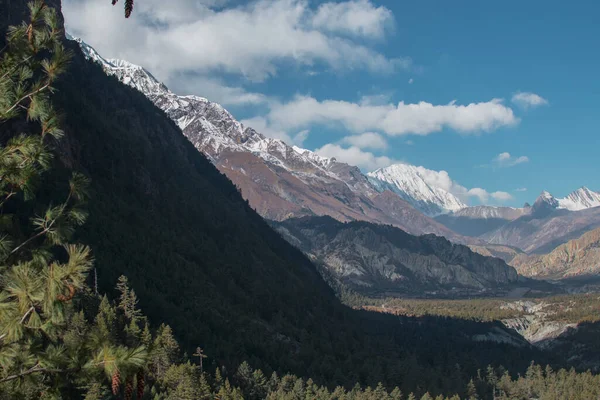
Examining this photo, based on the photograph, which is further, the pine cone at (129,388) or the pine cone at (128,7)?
the pine cone at (129,388)

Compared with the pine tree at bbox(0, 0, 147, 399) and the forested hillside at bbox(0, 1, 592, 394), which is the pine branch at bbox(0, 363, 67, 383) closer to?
the pine tree at bbox(0, 0, 147, 399)

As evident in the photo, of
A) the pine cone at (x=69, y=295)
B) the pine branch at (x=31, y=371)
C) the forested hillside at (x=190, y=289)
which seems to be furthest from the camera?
the forested hillside at (x=190, y=289)

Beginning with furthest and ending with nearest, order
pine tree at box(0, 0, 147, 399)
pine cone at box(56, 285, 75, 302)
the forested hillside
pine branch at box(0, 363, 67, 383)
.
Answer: the forested hillside, pine branch at box(0, 363, 67, 383), pine cone at box(56, 285, 75, 302), pine tree at box(0, 0, 147, 399)

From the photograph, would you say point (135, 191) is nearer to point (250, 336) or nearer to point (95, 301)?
point (250, 336)

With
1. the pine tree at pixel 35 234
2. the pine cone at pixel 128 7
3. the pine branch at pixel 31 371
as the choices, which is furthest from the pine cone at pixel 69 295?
the pine cone at pixel 128 7

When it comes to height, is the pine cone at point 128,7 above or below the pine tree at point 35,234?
above

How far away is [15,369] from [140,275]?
411 feet

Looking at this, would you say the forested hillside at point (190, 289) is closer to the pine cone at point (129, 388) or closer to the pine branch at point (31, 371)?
the pine branch at point (31, 371)

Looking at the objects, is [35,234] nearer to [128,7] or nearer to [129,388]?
[129,388]

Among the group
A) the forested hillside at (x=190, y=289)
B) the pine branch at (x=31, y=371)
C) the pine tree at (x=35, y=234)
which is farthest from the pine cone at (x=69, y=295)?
the forested hillside at (x=190, y=289)

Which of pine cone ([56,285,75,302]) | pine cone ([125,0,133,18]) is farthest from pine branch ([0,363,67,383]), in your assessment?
pine cone ([125,0,133,18])

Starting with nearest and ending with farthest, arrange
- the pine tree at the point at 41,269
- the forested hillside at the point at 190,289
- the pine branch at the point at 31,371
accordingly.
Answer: the pine tree at the point at 41,269 < the pine branch at the point at 31,371 < the forested hillside at the point at 190,289

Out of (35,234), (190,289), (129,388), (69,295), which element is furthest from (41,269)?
(190,289)

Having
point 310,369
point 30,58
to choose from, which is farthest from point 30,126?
point 30,58
